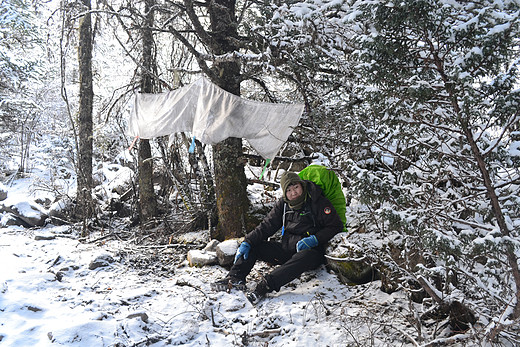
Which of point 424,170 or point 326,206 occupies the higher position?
point 424,170

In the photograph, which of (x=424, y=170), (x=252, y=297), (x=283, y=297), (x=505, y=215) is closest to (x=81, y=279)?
(x=252, y=297)

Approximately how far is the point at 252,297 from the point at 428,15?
8.55 ft

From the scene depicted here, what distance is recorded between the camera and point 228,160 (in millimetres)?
4523

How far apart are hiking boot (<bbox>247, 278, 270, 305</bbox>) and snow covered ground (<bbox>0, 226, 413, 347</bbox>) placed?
0.19 ft

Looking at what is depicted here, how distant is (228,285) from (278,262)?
74cm

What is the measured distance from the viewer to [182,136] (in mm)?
5473

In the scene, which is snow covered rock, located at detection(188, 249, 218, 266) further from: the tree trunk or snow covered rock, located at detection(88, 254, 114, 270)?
the tree trunk

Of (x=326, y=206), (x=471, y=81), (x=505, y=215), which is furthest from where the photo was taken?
(x=326, y=206)

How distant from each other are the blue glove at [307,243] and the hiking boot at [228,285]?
69 cm

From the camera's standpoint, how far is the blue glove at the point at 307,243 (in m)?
3.41

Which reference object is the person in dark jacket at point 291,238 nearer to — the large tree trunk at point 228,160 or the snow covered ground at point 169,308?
the snow covered ground at point 169,308

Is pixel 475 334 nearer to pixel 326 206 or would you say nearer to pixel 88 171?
pixel 326 206

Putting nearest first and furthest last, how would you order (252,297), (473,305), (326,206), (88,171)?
(473,305) → (252,297) → (326,206) → (88,171)

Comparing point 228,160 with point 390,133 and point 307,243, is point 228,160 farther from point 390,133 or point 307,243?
point 390,133
